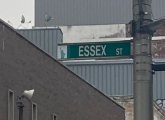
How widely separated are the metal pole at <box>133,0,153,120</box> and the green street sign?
0.73 meters

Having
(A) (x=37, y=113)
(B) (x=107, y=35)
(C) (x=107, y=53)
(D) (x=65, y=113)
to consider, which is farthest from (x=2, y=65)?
(B) (x=107, y=35)

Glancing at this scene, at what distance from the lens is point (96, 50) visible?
44.8 ft

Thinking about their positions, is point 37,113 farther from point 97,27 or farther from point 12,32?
point 97,27

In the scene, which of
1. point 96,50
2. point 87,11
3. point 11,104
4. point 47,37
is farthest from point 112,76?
point 96,50

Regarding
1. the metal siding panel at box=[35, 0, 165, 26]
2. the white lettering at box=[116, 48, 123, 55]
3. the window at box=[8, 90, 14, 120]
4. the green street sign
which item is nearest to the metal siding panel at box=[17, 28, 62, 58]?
the window at box=[8, 90, 14, 120]

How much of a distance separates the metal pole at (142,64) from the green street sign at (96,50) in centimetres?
73

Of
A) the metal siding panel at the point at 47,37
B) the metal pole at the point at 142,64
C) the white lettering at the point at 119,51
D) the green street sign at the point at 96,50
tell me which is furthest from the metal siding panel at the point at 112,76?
the metal pole at the point at 142,64

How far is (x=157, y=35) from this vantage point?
6719 centimetres

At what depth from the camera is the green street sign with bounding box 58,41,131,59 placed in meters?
13.5

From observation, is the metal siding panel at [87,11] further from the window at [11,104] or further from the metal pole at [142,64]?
the metal pole at [142,64]

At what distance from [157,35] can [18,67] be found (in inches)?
1672

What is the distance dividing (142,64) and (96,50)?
1.34 metres

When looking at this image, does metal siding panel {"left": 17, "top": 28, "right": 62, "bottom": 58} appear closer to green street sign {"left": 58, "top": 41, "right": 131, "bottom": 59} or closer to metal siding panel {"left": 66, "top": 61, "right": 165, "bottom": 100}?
metal siding panel {"left": 66, "top": 61, "right": 165, "bottom": 100}

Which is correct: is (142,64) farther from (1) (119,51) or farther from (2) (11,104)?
(2) (11,104)
